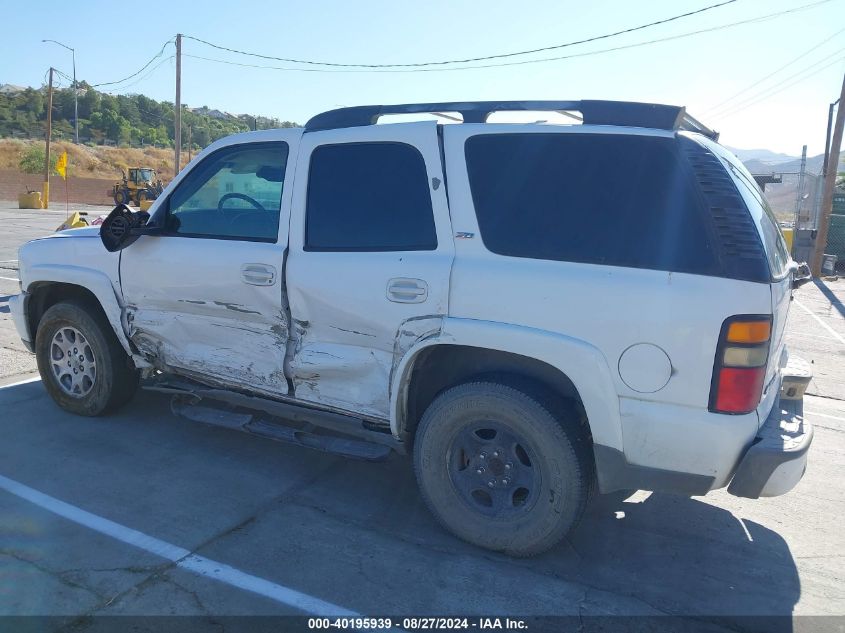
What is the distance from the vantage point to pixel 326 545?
3529mm

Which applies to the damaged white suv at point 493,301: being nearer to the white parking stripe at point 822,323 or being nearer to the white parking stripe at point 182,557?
the white parking stripe at point 182,557

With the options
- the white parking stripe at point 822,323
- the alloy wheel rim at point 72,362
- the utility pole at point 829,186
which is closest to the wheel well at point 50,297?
the alloy wheel rim at point 72,362

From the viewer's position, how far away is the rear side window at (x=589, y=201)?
3.00 meters

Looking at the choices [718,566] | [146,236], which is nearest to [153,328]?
[146,236]

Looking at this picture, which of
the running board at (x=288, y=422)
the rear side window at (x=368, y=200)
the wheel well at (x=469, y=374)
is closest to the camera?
the wheel well at (x=469, y=374)

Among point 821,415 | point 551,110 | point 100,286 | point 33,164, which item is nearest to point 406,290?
point 551,110

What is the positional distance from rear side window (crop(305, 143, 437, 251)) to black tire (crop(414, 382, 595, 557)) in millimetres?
863

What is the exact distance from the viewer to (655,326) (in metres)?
2.94

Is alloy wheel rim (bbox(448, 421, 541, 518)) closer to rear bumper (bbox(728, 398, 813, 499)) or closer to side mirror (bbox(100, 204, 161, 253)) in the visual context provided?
rear bumper (bbox(728, 398, 813, 499))

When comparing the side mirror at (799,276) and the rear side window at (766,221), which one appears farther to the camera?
the side mirror at (799,276)

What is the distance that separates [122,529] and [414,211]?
2.26m

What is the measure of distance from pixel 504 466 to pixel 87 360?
3.29 meters

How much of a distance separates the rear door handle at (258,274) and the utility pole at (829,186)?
16427mm

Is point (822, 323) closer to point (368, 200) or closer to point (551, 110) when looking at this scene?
point (551, 110)
